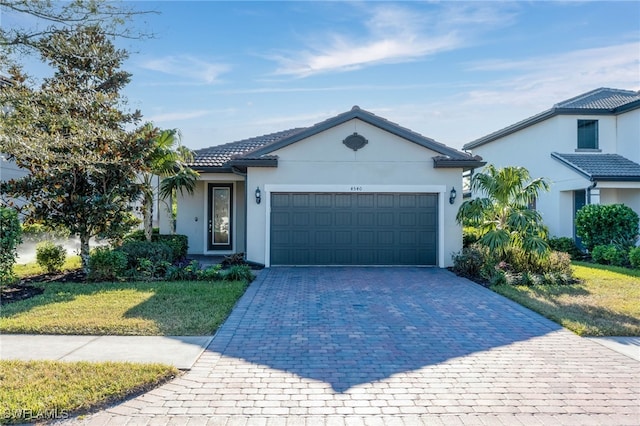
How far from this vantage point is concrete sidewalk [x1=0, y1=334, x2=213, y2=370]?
199 inches

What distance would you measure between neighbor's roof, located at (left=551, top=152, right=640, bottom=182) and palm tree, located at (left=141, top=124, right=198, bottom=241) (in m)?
14.8

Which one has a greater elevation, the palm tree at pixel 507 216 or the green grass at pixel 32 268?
the palm tree at pixel 507 216

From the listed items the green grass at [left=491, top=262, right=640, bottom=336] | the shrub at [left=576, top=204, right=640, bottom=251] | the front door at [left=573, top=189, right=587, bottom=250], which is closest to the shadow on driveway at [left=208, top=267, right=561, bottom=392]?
the green grass at [left=491, top=262, right=640, bottom=336]

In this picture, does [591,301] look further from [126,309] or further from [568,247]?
[126,309]

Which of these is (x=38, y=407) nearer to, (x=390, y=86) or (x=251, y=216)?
(x=251, y=216)

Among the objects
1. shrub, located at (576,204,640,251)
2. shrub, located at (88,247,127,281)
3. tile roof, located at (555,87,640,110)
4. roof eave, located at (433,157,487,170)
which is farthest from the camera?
tile roof, located at (555,87,640,110)

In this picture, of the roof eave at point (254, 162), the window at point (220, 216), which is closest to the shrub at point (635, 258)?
the roof eave at point (254, 162)

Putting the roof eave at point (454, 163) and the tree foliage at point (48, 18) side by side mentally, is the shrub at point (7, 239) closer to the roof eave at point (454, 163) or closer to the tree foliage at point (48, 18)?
the tree foliage at point (48, 18)

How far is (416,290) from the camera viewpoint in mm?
9484

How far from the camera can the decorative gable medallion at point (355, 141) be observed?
41.6 feet

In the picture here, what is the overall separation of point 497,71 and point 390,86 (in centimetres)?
358

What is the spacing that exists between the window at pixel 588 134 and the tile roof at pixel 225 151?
1244 cm

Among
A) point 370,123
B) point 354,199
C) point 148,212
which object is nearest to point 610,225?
point 354,199

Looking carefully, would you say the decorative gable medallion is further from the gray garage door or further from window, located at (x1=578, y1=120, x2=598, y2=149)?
window, located at (x1=578, y1=120, x2=598, y2=149)
